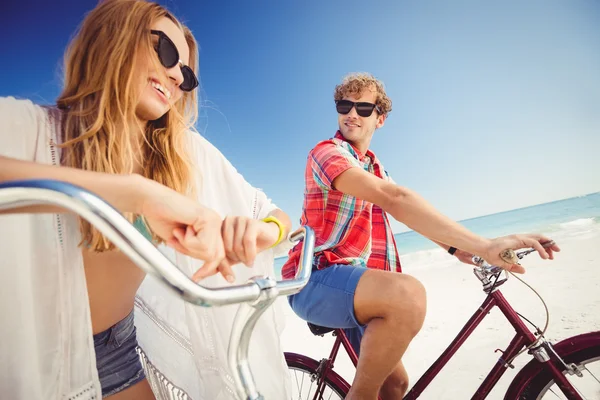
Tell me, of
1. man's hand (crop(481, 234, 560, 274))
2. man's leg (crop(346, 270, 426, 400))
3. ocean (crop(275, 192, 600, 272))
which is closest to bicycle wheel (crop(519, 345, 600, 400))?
man's hand (crop(481, 234, 560, 274))

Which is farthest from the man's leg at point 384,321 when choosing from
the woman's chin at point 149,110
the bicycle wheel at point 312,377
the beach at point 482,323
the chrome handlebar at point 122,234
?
the beach at point 482,323

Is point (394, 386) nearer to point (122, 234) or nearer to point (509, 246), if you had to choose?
point (509, 246)

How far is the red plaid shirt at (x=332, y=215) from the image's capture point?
6.59 ft

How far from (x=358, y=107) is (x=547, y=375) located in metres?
2.12

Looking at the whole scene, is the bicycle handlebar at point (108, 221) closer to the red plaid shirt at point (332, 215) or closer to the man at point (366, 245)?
the man at point (366, 245)

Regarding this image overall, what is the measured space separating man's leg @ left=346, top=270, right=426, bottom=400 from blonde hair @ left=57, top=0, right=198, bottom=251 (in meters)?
1.02

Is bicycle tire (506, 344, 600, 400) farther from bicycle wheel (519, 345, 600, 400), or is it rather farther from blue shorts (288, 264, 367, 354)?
blue shorts (288, 264, 367, 354)

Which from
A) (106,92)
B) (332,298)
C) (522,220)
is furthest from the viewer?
(522,220)

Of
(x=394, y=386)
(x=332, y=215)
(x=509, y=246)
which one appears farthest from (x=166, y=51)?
(x=394, y=386)

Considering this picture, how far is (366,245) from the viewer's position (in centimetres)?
219

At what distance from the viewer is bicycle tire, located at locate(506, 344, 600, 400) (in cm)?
178

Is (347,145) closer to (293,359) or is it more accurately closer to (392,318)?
(392,318)

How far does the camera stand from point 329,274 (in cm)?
186

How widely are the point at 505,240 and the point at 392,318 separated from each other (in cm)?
62
